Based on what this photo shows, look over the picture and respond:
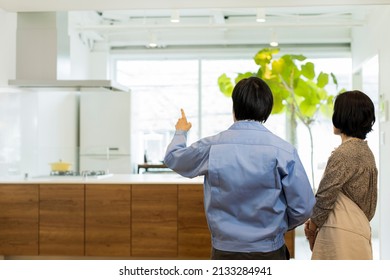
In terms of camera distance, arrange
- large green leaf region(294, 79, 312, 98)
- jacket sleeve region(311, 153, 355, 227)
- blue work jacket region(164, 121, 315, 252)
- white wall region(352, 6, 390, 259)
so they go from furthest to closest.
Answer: large green leaf region(294, 79, 312, 98) < white wall region(352, 6, 390, 259) < jacket sleeve region(311, 153, 355, 227) < blue work jacket region(164, 121, 315, 252)

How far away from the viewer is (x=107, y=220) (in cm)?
489

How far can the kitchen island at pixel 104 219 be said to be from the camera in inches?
188

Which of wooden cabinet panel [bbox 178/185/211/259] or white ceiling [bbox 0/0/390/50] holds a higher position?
white ceiling [bbox 0/0/390/50]

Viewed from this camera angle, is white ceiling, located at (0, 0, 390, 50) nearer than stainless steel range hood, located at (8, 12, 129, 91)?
No

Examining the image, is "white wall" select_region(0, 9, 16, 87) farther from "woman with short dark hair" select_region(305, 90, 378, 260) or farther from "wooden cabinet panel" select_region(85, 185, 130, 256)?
"woman with short dark hair" select_region(305, 90, 378, 260)

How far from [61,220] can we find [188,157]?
10.0 feet

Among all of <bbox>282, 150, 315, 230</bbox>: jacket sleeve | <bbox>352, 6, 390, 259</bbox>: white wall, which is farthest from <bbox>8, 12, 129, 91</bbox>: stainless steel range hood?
<bbox>282, 150, 315, 230</bbox>: jacket sleeve

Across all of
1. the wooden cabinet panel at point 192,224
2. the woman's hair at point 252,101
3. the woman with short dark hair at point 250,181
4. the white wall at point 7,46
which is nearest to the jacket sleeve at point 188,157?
the woman with short dark hair at point 250,181

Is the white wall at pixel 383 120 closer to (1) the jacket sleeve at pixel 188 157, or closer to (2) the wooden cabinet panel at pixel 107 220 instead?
(2) the wooden cabinet panel at pixel 107 220

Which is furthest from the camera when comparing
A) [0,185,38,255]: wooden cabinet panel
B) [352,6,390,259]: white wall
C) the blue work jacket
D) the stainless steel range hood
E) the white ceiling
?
the white ceiling

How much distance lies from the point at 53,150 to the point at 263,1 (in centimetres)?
410

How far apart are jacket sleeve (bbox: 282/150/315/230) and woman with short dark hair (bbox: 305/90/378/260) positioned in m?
0.21

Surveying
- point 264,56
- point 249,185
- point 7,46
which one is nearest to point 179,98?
point 264,56

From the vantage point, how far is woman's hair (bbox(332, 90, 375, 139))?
2318 mm
